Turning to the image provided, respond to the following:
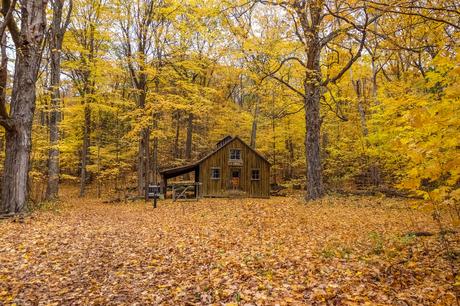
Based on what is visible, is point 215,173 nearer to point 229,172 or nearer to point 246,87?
point 229,172

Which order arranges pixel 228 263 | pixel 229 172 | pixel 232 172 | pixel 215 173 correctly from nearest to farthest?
1. pixel 228 263
2. pixel 215 173
3. pixel 229 172
4. pixel 232 172

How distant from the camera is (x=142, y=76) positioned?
20.4 metres

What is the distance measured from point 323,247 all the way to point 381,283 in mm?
2393

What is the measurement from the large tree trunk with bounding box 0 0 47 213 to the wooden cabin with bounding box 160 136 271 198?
12.2 meters

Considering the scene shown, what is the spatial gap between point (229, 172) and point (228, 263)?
17.2m

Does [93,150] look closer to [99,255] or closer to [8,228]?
[8,228]

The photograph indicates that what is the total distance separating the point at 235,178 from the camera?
23719mm

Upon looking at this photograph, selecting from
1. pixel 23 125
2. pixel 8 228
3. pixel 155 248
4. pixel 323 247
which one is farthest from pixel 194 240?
pixel 23 125

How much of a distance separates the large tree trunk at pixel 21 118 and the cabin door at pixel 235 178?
1447 centimetres

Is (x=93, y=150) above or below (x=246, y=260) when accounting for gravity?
above

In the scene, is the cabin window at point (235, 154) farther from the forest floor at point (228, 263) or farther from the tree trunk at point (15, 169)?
the tree trunk at point (15, 169)

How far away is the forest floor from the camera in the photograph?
485 centimetres

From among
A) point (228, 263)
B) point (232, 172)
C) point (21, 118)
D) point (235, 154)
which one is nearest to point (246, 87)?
point (235, 154)

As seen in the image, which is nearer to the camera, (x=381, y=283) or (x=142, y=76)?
(x=381, y=283)
